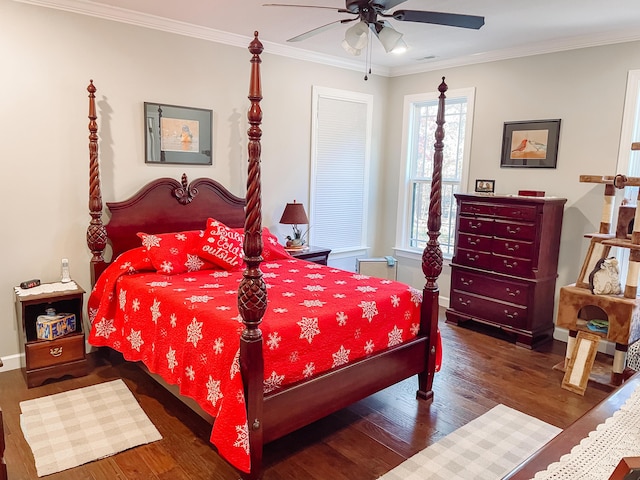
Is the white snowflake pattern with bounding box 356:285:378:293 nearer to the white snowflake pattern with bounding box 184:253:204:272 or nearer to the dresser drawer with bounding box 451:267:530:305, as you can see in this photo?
the white snowflake pattern with bounding box 184:253:204:272

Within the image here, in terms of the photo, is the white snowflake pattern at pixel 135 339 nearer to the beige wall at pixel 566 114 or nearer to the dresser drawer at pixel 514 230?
the dresser drawer at pixel 514 230

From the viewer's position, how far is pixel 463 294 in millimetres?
4703

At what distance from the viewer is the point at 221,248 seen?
3.68 m

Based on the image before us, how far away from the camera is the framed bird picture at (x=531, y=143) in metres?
4.36

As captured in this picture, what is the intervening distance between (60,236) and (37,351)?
885 mm

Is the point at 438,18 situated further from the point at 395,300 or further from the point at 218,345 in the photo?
the point at 218,345

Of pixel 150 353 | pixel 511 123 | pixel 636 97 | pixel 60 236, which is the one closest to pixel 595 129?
pixel 636 97

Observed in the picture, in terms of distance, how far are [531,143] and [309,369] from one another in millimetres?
3351

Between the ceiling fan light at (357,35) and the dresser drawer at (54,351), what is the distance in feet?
9.23

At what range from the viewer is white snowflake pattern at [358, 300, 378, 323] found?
2798 mm

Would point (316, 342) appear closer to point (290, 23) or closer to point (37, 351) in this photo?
point (37, 351)

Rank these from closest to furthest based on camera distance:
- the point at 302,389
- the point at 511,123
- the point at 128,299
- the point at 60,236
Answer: the point at 302,389 < the point at 128,299 < the point at 60,236 < the point at 511,123

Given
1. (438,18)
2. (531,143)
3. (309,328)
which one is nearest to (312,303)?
(309,328)

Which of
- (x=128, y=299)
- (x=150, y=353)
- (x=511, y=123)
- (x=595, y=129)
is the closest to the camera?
→ (x=150, y=353)
